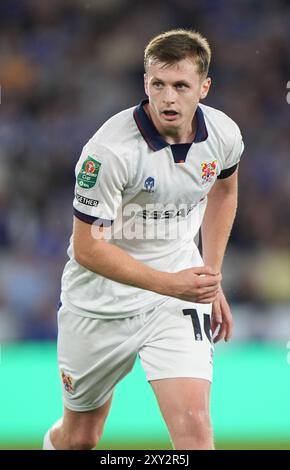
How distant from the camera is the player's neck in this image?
13.5ft

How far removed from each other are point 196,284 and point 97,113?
6.78 m

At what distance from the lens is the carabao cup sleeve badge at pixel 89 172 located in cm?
397

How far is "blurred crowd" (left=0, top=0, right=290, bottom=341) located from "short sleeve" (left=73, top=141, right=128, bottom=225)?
4.67 m

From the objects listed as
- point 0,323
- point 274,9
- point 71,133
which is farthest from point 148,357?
point 274,9

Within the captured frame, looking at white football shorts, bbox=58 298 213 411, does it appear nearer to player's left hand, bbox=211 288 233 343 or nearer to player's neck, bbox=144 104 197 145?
player's left hand, bbox=211 288 233 343

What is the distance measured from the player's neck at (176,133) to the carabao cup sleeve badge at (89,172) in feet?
1.12

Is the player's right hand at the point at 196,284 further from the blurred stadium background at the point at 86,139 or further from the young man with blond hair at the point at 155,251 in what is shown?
the blurred stadium background at the point at 86,139

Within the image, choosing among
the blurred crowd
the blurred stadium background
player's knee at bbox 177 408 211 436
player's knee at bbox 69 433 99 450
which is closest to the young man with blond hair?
player's knee at bbox 177 408 211 436

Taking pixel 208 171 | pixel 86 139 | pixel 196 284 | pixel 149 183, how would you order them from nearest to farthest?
pixel 196 284
pixel 149 183
pixel 208 171
pixel 86 139

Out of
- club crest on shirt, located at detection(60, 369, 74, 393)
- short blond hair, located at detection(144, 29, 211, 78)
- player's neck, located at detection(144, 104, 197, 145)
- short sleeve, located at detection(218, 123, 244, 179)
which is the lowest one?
club crest on shirt, located at detection(60, 369, 74, 393)

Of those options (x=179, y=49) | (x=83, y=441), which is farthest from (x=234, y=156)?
(x=83, y=441)

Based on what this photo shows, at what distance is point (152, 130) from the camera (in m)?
4.09

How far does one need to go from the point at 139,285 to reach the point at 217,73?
7.19 metres

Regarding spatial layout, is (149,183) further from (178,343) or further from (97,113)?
(97,113)
